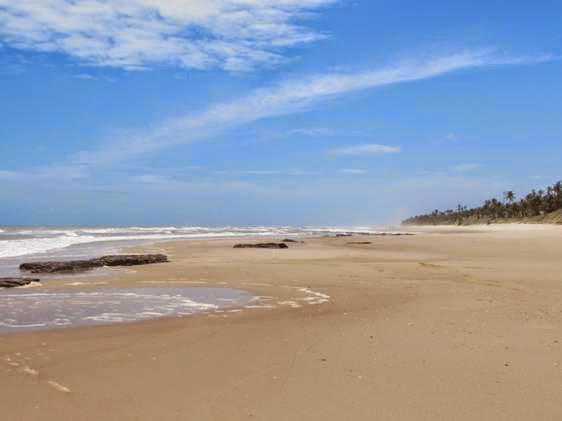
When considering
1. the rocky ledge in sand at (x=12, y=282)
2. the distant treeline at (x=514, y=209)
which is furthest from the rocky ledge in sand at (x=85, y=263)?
the distant treeline at (x=514, y=209)

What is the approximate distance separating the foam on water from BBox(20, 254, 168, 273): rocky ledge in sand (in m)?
5.09

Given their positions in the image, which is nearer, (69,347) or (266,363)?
(266,363)

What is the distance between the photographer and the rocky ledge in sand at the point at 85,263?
17.7 metres

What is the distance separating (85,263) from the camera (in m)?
19.1

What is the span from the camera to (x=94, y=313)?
9750 millimetres

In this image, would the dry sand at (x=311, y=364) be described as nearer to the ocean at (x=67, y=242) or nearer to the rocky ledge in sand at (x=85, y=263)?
the rocky ledge in sand at (x=85, y=263)

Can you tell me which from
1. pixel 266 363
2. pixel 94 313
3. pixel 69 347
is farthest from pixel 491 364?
pixel 94 313

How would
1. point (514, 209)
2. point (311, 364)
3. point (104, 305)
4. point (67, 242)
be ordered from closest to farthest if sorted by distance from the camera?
point (311, 364), point (104, 305), point (67, 242), point (514, 209)

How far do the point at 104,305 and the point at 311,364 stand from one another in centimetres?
601

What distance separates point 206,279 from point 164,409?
429 inches

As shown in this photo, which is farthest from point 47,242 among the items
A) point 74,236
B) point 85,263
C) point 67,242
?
point 85,263

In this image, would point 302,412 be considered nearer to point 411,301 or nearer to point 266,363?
point 266,363

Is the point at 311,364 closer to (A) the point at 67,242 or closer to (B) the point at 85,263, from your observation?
(B) the point at 85,263

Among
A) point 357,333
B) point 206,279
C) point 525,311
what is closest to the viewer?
point 357,333
